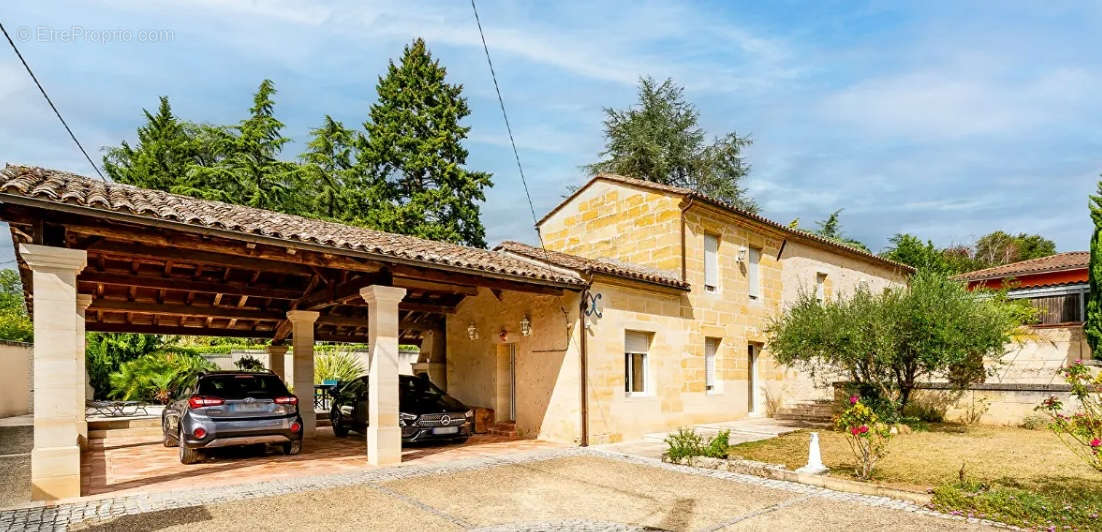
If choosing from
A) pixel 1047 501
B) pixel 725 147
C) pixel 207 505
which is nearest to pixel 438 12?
pixel 207 505

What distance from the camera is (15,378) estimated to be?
1923 centimetres

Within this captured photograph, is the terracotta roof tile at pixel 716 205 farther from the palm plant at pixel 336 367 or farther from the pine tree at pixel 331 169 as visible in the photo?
the pine tree at pixel 331 169

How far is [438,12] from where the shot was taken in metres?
7.17

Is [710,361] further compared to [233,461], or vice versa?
[710,361]

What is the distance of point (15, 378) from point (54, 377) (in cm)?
1738

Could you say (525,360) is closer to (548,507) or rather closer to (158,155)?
(548,507)

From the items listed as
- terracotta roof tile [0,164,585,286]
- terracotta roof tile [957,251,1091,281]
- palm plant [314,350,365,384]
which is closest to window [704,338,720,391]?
terracotta roof tile [0,164,585,286]

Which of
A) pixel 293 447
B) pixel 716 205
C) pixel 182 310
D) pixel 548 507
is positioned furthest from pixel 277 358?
pixel 716 205

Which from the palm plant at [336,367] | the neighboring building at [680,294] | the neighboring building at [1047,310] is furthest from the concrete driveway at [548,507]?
the palm plant at [336,367]

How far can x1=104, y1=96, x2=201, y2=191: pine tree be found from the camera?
2631 cm

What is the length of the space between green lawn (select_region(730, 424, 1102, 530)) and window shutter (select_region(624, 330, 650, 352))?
285 centimetres

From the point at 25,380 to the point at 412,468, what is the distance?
19034 millimetres

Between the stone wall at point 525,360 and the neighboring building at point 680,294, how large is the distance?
41 cm

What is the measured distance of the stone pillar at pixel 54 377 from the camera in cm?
638
